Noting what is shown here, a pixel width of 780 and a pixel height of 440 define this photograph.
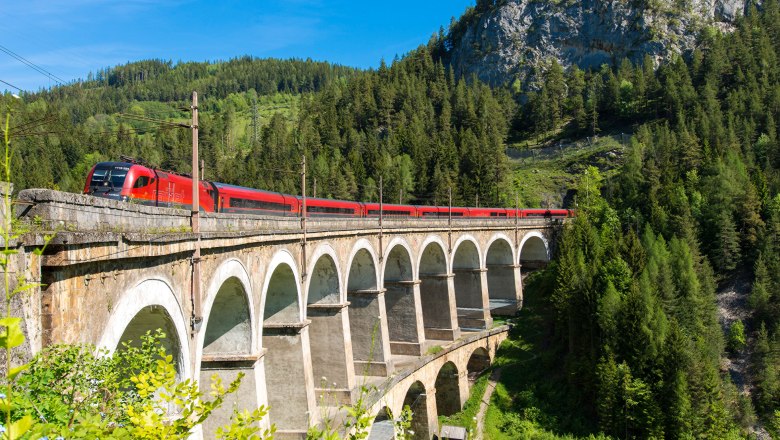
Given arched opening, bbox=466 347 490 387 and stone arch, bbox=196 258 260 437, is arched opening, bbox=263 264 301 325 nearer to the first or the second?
stone arch, bbox=196 258 260 437

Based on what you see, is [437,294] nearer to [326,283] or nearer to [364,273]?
[364,273]

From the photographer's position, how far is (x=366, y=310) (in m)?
33.0

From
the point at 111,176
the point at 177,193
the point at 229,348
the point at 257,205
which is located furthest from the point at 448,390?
the point at 111,176

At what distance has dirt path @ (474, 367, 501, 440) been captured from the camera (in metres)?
39.5

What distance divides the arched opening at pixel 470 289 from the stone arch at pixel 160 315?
3749 cm

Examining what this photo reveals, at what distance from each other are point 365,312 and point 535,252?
36.0m

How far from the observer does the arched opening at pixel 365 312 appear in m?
32.9

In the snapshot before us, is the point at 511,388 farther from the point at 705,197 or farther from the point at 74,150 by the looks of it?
the point at 74,150

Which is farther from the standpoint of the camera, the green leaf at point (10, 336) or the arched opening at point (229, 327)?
the arched opening at point (229, 327)

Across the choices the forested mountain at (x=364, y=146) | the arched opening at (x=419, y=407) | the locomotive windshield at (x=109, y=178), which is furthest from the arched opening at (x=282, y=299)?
the forested mountain at (x=364, y=146)

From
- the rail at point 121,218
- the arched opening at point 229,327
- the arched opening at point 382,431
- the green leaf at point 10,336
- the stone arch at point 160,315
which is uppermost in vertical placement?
the rail at point 121,218

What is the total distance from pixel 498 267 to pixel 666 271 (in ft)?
57.7

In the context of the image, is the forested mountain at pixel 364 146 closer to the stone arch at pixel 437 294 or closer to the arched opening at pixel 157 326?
the stone arch at pixel 437 294

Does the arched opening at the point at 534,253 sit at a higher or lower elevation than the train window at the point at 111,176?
lower
